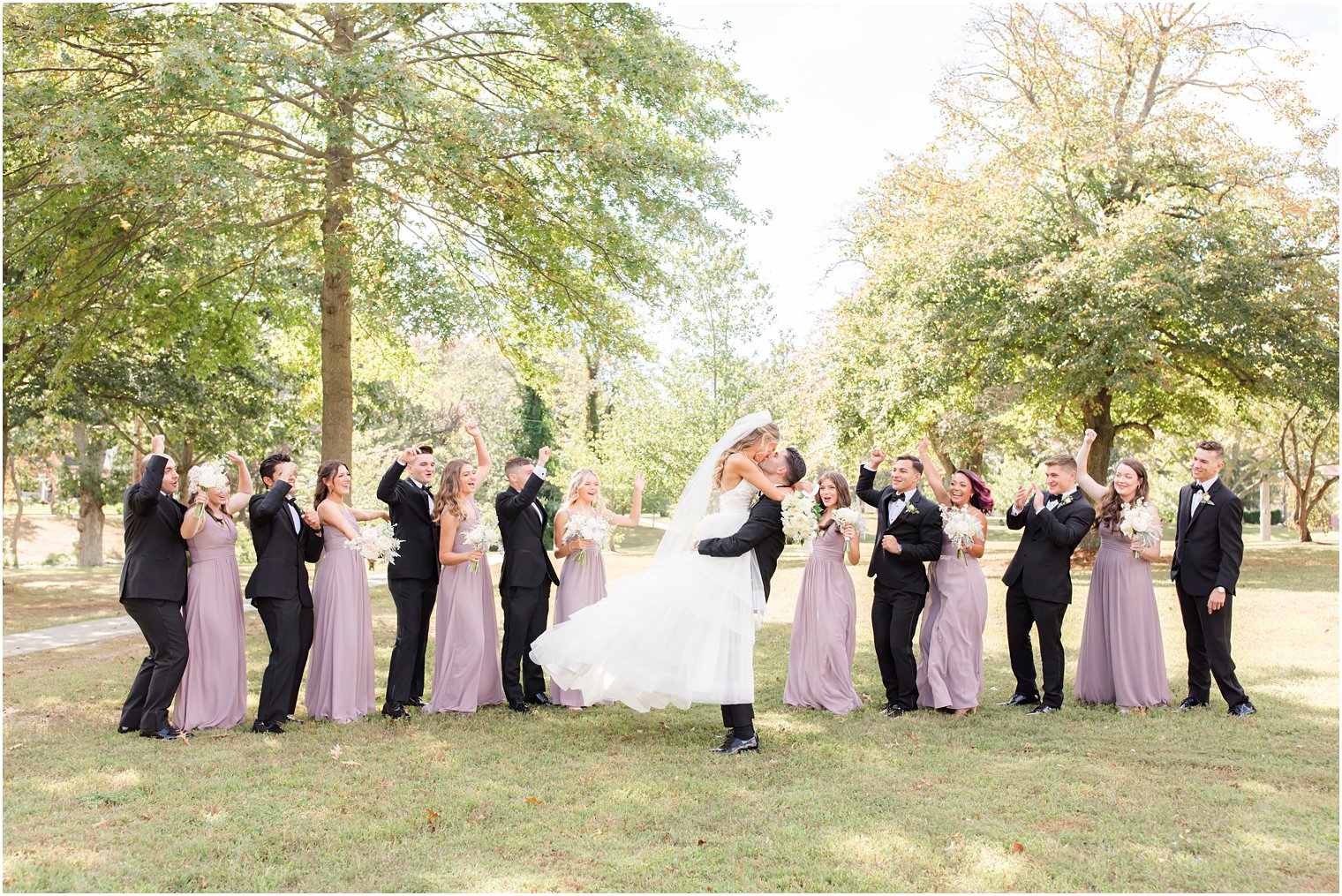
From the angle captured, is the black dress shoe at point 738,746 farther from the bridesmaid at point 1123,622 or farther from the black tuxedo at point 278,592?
the bridesmaid at point 1123,622

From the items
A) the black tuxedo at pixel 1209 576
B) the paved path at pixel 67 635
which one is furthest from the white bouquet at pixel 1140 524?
the paved path at pixel 67 635

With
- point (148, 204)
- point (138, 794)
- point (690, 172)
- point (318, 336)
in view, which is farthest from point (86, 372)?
point (138, 794)

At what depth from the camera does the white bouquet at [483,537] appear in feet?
27.5

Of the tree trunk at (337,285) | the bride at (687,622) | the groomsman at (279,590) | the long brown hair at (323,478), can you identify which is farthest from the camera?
the tree trunk at (337,285)

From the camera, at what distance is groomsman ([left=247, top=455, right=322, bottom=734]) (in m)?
7.63

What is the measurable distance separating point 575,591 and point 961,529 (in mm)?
3435

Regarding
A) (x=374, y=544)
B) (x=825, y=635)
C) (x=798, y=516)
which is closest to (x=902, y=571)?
(x=825, y=635)

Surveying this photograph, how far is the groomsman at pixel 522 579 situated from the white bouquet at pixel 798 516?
2.16 meters

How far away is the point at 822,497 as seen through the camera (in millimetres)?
8586

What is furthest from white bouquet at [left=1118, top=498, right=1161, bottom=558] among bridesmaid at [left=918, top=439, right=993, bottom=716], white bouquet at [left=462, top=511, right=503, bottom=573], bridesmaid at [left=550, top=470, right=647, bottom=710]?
white bouquet at [left=462, top=511, right=503, bottom=573]

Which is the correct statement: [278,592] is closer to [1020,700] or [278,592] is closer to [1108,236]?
[1020,700]

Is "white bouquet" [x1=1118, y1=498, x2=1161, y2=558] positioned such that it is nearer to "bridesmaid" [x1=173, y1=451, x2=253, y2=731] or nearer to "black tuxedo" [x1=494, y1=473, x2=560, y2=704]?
"black tuxedo" [x1=494, y1=473, x2=560, y2=704]

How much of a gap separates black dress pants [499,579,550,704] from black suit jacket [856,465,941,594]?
294cm

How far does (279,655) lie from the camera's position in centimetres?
770
